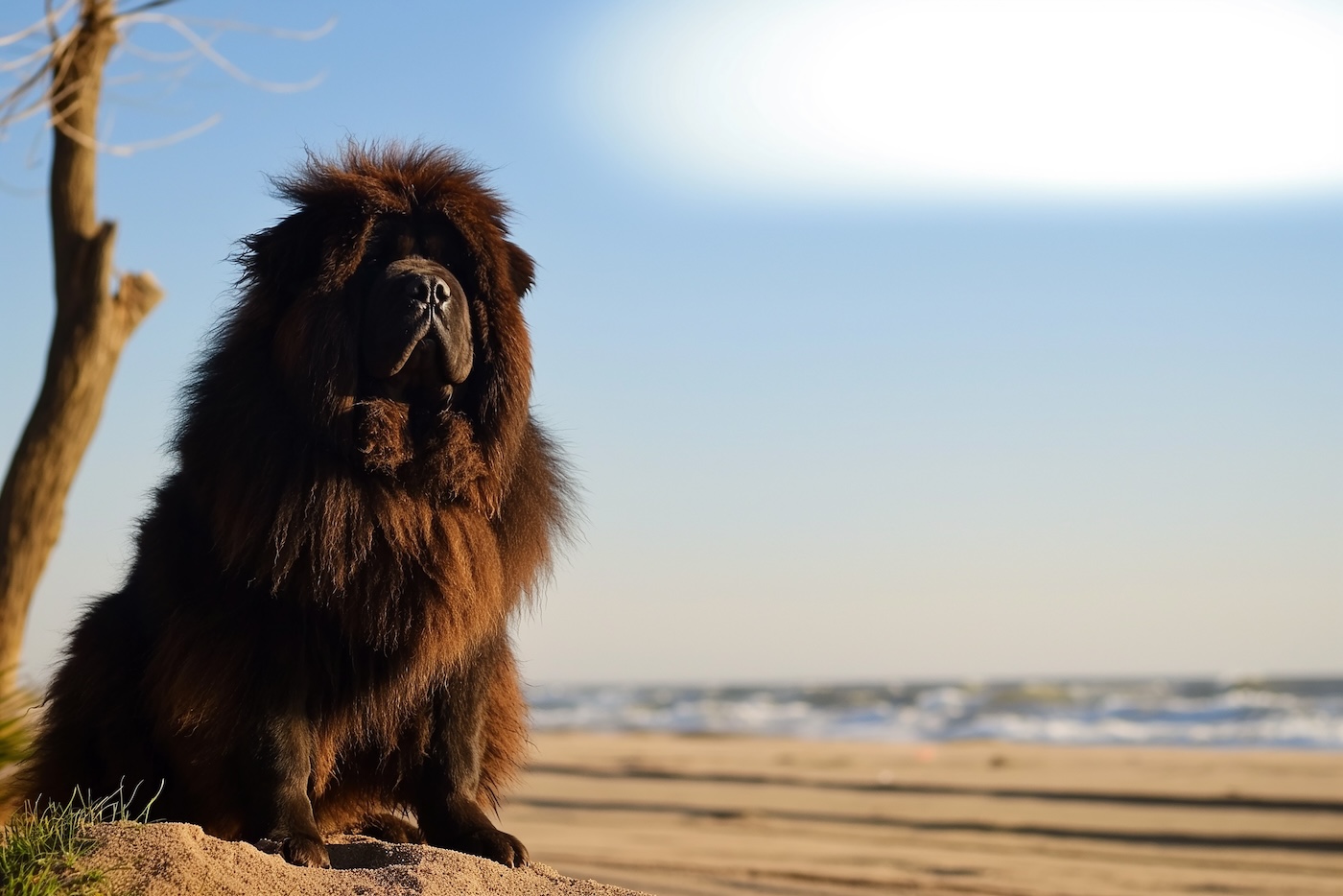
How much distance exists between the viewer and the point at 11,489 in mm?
6059

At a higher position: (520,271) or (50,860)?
(520,271)

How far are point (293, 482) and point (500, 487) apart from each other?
24.2 inches

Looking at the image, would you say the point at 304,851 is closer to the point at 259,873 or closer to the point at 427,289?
Result: the point at 259,873

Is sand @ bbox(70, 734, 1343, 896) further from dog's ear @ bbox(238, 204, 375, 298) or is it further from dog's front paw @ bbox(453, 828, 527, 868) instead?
dog's ear @ bbox(238, 204, 375, 298)

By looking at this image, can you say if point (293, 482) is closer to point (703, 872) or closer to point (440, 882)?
point (440, 882)

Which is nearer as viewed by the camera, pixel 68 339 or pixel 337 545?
pixel 337 545

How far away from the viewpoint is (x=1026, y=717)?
2552 cm

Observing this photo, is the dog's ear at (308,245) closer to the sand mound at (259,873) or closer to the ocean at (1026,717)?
the sand mound at (259,873)

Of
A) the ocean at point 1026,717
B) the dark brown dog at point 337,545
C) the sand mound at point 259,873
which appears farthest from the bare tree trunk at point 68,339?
the ocean at point 1026,717

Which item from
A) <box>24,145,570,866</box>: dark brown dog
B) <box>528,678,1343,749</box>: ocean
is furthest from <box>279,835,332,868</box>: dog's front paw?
<box>528,678,1343,749</box>: ocean

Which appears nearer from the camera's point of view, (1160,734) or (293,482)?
(293,482)

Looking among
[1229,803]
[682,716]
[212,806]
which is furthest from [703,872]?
[682,716]

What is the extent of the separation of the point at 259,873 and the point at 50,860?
46cm

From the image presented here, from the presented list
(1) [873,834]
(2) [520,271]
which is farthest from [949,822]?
(2) [520,271]
